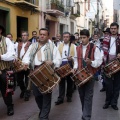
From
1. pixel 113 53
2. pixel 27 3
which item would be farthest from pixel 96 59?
pixel 27 3

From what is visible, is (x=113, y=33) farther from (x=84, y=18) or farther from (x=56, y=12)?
(x=84, y=18)

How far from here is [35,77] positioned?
5.54 metres

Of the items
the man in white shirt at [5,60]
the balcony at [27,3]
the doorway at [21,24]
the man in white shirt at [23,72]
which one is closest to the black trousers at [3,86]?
the man in white shirt at [5,60]

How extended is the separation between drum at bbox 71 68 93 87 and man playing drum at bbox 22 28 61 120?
41 centimetres

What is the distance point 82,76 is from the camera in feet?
18.7

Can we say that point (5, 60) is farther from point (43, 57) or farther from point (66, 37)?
point (66, 37)

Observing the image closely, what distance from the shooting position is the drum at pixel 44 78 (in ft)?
18.1

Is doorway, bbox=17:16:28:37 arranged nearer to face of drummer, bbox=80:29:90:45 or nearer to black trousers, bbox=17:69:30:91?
black trousers, bbox=17:69:30:91

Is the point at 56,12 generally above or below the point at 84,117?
above

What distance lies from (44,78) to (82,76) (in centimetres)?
72

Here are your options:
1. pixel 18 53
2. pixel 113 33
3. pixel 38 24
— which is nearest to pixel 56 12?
pixel 38 24

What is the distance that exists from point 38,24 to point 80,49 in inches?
562

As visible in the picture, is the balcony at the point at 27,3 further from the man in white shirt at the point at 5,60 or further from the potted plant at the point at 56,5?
the man in white shirt at the point at 5,60

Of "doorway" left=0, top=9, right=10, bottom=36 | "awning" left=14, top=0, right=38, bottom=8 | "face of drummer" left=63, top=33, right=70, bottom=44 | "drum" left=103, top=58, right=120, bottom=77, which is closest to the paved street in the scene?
"drum" left=103, top=58, right=120, bottom=77
